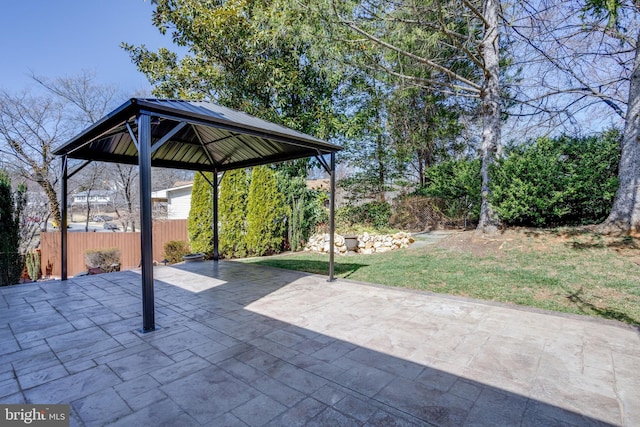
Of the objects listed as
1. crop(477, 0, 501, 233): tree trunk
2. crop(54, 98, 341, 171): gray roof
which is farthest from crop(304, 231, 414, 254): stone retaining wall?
crop(54, 98, 341, 171): gray roof

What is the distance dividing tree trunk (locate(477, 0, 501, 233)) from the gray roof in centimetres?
452

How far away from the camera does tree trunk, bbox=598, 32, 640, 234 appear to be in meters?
6.03

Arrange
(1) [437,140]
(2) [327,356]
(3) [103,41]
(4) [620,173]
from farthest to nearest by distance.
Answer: (1) [437,140] → (3) [103,41] → (4) [620,173] → (2) [327,356]

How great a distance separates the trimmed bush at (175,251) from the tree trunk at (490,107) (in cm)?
832

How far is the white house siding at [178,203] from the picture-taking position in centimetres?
1820

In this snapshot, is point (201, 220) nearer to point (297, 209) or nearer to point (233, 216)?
point (233, 216)

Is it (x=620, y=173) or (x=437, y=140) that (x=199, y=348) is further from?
(x=437, y=140)

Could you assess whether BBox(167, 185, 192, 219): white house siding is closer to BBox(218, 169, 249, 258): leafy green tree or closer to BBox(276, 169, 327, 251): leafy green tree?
BBox(218, 169, 249, 258): leafy green tree

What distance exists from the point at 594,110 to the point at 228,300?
10.4 m

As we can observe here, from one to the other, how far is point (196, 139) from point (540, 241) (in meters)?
7.32

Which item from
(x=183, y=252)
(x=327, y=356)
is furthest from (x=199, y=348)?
(x=183, y=252)

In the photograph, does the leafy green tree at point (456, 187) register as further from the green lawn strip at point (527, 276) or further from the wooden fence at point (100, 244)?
the wooden fence at point (100, 244)

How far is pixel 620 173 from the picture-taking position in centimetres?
623

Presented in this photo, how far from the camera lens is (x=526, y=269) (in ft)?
18.5
